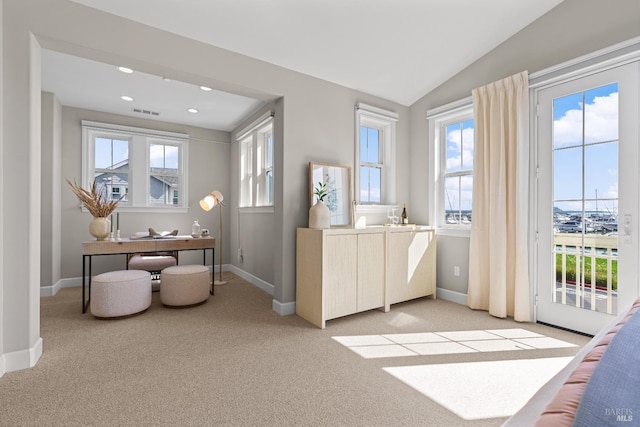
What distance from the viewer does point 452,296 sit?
3535 millimetres

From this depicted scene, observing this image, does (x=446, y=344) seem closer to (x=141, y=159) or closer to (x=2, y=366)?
(x=2, y=366)

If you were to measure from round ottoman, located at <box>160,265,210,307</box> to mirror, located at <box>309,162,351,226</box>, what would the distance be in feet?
5.19

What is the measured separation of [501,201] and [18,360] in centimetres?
408

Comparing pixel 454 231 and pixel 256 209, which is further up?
pixel 256 209

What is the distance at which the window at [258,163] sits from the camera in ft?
14.0

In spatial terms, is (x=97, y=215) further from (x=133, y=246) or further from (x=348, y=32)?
(x=348, y=32)

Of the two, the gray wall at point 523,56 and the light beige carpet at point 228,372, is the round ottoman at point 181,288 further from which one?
the gray wall at point 523,56

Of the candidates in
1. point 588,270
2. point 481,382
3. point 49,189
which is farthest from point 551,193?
point 49,189

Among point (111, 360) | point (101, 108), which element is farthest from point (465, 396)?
point (101, 108)

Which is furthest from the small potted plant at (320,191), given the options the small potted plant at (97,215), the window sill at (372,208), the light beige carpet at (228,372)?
the small potted plant at (97,215)

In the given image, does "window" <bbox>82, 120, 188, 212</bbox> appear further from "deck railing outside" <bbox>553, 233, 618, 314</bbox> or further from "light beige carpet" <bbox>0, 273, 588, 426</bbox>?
"deck railing outside" <bbox>553, 233, 618, 314</bbox>

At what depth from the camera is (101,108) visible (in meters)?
4.20

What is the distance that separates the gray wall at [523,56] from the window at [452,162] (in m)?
0.11

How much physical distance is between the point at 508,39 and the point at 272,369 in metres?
3.79
